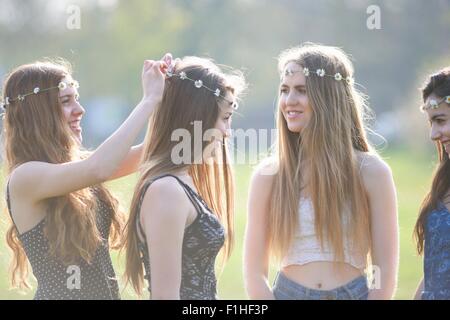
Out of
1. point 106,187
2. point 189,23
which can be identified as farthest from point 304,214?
point 189,23

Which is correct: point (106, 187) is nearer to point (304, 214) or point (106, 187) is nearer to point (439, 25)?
point (304, 214)

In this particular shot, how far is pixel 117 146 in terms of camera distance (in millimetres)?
3514

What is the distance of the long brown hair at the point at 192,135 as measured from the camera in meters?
3.58

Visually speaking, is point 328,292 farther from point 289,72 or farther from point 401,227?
point 401,227

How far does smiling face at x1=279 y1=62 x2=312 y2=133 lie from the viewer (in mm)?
3797

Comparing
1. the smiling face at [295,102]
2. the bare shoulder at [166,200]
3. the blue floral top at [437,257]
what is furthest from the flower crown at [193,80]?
the blue floral top at [437,257]

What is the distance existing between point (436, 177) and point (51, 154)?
1809 mm

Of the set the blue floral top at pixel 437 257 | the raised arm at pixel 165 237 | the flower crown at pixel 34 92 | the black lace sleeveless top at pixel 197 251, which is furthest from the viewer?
the flower crown at pixel 34 92

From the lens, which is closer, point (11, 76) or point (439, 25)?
point (11, 76)

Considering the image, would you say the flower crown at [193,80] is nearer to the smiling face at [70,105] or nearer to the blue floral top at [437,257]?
the smiling face at [70,105]

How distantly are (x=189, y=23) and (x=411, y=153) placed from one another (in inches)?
526

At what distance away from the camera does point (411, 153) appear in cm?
2908

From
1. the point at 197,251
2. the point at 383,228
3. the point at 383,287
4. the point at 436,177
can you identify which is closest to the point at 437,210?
the point at 436,177

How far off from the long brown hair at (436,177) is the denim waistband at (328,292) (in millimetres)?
414
